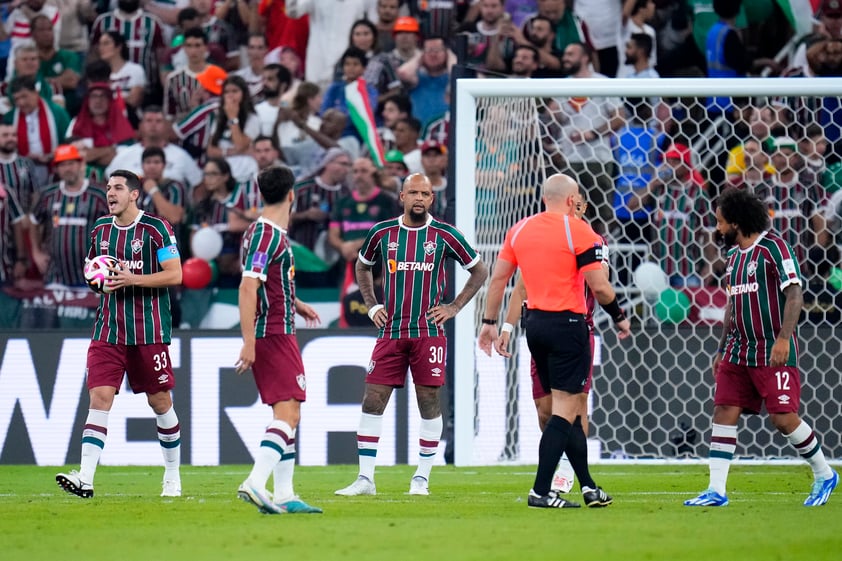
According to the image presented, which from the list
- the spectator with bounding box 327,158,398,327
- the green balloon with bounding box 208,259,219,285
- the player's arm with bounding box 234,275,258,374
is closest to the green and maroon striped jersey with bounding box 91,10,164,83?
the green balloon with bounding box 208,259,219,285

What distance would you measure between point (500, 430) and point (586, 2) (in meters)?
6.01

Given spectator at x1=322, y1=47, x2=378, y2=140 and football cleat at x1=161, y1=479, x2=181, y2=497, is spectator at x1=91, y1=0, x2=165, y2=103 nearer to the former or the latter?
spectator at x1=322, y1=47, x2=378, y2=140

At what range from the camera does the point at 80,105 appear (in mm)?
15742

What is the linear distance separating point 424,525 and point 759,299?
2.59 m

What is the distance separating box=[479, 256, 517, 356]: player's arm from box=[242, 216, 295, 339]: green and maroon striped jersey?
4.14 ft

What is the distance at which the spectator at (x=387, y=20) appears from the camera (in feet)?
50.8

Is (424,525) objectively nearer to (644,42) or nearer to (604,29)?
(644,42)

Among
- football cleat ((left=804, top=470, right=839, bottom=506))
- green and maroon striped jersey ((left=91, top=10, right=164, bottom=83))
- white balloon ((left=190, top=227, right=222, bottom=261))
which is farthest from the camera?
green and maroon striped jersey ((left=91, top=10, right=164, bottom=83))

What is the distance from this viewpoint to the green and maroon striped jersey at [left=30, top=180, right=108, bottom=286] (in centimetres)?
1385

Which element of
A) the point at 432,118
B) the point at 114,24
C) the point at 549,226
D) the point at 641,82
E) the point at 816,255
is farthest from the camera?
the point at 114,24

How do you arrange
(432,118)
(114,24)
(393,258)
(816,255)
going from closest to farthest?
(393,258) → (816,255) → (432,118) → (114,24)

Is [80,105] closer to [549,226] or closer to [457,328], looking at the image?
[457,328]

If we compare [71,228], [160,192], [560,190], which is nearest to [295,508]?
[560,190]

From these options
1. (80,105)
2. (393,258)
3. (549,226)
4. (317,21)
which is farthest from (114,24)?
(549,226)
